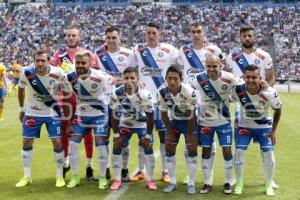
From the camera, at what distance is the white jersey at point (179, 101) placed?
7312 millimetres

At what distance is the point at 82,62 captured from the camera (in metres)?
7.51

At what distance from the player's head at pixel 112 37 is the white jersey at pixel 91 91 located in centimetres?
57

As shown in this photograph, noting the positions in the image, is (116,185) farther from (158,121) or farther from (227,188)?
(227,188)

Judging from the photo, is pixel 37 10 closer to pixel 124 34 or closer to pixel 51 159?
pixel 124 34

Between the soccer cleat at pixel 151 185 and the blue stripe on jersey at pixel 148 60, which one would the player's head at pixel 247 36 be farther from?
the soccer cleat at pixel 151 185

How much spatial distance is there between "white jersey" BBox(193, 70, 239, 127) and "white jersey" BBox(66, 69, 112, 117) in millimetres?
1498

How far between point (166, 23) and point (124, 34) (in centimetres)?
404

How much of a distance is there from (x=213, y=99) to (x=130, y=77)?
134cm

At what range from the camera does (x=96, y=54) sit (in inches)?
328

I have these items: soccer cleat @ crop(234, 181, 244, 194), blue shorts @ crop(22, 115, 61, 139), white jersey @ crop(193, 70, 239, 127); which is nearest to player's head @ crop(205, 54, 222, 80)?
white jersey @ crop(193, 70, 239, 127)

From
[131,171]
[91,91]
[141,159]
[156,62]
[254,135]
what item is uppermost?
[156,62]

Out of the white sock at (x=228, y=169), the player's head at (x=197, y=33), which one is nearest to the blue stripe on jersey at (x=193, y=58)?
the player's head at (x=197, y=33)

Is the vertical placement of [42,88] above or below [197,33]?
below

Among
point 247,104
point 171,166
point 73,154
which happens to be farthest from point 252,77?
point 73,154
